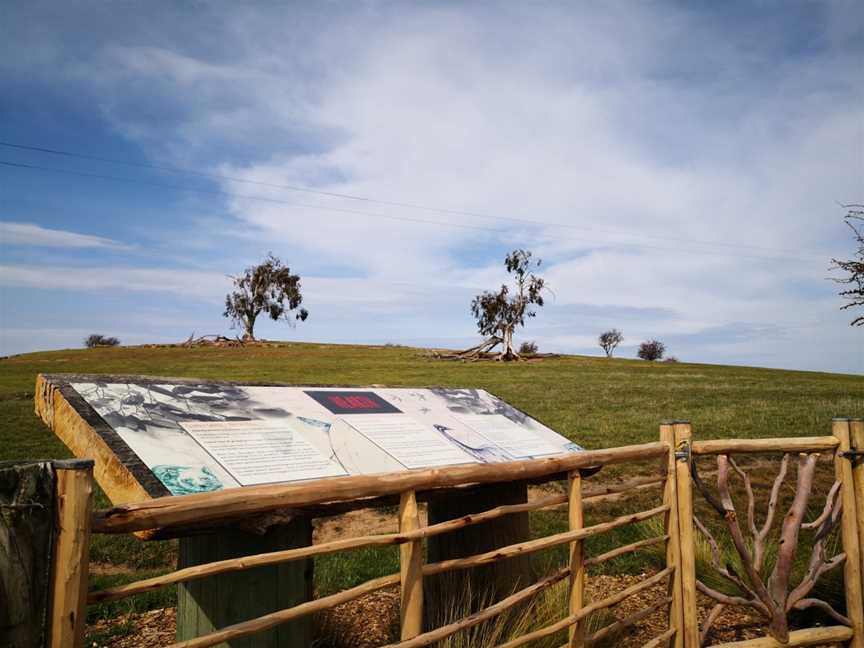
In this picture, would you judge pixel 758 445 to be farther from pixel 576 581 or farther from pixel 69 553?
pixel 69 553

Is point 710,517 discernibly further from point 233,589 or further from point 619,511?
point 233,589

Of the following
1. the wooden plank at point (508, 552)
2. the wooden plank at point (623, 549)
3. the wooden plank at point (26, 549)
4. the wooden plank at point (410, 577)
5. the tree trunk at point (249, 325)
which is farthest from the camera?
the tree trunk at point (249, 325)

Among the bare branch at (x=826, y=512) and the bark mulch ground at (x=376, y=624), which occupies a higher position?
the bare branch at (x=826, y=512)

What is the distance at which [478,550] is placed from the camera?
4.20 m

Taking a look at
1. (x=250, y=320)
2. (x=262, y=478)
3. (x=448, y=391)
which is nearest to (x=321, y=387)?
(x=448, y=391)

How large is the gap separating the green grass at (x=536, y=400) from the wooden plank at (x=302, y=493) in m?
2.38

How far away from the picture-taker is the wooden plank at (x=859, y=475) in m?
4.26

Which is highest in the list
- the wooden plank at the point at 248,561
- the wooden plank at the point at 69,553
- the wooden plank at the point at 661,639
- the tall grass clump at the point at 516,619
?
the wooden plank at the point at 69,553

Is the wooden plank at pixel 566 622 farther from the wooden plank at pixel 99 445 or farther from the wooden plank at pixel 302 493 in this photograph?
the wooden plank at pixel 99 445

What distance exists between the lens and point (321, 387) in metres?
4.19

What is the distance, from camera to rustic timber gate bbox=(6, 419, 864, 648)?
1.83m

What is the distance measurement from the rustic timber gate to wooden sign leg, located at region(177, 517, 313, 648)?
129 mm

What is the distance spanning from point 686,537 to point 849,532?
1.31 metres

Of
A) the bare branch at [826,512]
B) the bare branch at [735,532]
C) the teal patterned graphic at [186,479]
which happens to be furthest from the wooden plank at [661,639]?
the teal patterned graphic at [186,479]
